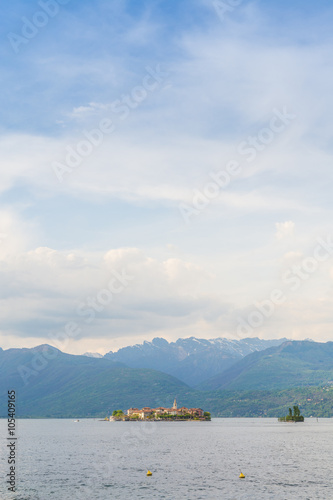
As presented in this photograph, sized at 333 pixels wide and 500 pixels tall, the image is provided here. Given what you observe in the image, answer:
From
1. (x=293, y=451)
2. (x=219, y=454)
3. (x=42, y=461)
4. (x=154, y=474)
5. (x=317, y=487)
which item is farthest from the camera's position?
(x=293, y=451)

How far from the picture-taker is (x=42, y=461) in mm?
151250

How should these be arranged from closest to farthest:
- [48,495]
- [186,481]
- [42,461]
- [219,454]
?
[48,495]
[186,481]
[42,461]
[219,454]

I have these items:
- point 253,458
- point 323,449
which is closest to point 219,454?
point 253,458

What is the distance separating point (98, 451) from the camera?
183 metres

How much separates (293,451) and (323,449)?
13.8 metres

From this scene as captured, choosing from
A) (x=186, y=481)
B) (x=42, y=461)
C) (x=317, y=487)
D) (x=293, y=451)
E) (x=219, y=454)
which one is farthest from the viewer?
(x=293, y=451)

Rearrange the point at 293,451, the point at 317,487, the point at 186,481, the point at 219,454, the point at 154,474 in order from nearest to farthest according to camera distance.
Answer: the point at 317,487
the point at 186,481
the point at 154,474
the point at 219,454
the point at 293,451

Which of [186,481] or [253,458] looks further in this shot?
[253,458]

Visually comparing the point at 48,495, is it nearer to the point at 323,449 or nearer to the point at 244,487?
the point at 244,487

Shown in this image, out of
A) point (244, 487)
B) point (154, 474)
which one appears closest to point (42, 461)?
point (154, 474)

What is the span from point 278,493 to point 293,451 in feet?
301

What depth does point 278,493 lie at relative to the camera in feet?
312

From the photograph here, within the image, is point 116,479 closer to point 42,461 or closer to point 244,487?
point 244,487

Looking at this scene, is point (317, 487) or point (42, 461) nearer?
point (317, 487)
